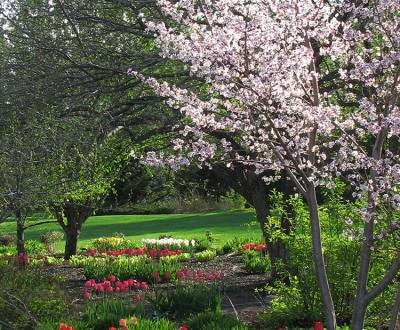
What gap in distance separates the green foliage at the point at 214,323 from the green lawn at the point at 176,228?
492 inches

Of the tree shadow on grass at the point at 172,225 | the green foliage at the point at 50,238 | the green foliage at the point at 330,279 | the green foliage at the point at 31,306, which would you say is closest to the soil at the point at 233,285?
the green foliage at the point at 31,306

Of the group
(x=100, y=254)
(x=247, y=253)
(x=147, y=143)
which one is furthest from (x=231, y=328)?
(x=100, y=254)

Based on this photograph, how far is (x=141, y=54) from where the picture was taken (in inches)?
348

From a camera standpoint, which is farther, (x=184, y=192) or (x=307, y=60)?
(x=184, y=192)

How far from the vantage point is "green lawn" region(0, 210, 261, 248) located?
2227 centimetres

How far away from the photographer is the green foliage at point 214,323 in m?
5.96

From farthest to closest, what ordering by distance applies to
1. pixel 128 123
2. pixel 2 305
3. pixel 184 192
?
pixel 184 192, pixel 128 123, pixel 2 305

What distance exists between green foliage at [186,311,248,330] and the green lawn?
1251cm

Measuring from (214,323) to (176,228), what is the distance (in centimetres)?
1919

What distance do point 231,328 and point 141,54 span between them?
4.44 m

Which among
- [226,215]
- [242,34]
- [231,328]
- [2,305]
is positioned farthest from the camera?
[226,215]

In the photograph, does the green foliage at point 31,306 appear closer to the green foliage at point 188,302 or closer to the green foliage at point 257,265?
the green foliage at point 188,302

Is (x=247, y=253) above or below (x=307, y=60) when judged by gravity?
below

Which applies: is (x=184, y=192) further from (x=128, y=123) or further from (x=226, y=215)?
(x=128, y=123)
